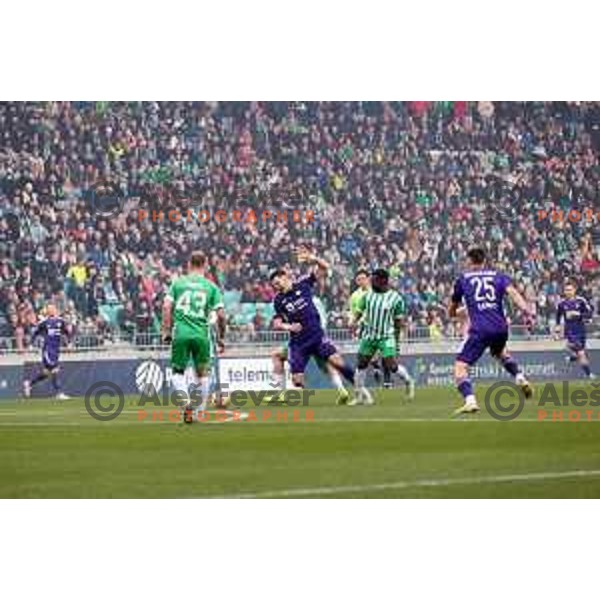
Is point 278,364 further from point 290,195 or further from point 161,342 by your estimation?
point 290,195

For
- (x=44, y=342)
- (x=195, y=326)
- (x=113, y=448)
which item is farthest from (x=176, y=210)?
(x=113, y=448)

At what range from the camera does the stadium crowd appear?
2938 centimetres

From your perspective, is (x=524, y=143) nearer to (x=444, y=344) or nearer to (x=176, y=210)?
(x=444, y=344)

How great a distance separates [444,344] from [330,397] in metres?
7.06

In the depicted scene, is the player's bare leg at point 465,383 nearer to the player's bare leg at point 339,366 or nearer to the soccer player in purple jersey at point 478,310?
the soccer player in purple jersey at point 478,310

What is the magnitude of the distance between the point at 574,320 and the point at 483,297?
11687 millimetres

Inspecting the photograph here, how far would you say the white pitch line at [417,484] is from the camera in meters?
9.98

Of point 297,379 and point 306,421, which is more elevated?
point 297,379

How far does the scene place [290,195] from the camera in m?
32.4

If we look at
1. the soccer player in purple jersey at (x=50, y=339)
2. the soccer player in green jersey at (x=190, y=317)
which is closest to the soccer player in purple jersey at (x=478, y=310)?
the soccer player in green jersey at (x=190, y=317)

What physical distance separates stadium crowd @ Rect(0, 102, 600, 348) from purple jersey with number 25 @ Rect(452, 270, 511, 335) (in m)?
12.7

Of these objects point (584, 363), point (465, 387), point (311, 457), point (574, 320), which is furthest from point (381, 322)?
point (311, 457)

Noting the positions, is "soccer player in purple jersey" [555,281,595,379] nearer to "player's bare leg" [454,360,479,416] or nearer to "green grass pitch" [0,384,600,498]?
"green grass pitch" [0,384,600,498]

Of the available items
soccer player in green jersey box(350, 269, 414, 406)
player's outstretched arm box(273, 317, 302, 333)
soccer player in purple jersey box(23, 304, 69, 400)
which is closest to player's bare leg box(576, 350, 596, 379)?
soccer player in green jersey box(350, 269, 414, 406)
